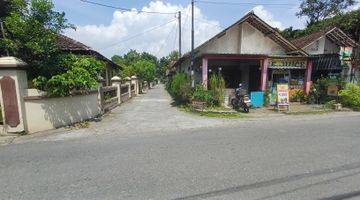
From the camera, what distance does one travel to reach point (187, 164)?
5.76 metres

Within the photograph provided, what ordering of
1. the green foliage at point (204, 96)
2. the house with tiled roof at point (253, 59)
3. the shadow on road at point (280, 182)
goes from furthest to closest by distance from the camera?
the house with tiled roof at point (253, 59)
the green foliage at point (204, 96)
the shadow on road at point (280, 182)

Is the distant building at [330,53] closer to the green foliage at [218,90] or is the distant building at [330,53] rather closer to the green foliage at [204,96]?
the green foliage at [218,90]

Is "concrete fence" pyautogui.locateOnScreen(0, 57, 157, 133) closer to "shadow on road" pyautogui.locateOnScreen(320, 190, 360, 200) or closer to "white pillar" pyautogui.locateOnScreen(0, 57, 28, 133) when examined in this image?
"white pillar" pyautogui.locateOnScreen(0, 57, 28, 133)

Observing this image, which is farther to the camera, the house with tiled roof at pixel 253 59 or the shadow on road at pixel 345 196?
the house with tiled roof at pixel 253 59

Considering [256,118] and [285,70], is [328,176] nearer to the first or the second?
[256,118]

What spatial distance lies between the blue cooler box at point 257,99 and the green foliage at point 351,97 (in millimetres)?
4219

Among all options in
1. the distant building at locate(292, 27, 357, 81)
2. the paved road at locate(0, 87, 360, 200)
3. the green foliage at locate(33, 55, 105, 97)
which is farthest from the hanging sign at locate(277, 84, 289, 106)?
the green foliage at locate(33, 55, 105, 97)

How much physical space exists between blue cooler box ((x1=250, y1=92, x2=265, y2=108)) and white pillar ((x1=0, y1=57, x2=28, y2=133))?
11243 millimetres

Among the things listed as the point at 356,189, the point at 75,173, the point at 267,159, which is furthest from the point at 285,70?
the point at 75,173

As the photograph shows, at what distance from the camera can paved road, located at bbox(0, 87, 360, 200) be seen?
4.46m

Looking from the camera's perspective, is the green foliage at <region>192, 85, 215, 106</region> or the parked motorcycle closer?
the parked motorcycle

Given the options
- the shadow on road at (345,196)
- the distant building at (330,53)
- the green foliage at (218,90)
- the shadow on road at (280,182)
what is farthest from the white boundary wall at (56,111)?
the distant building at (330,53)

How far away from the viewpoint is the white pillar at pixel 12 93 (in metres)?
8.95

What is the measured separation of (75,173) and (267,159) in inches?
154
